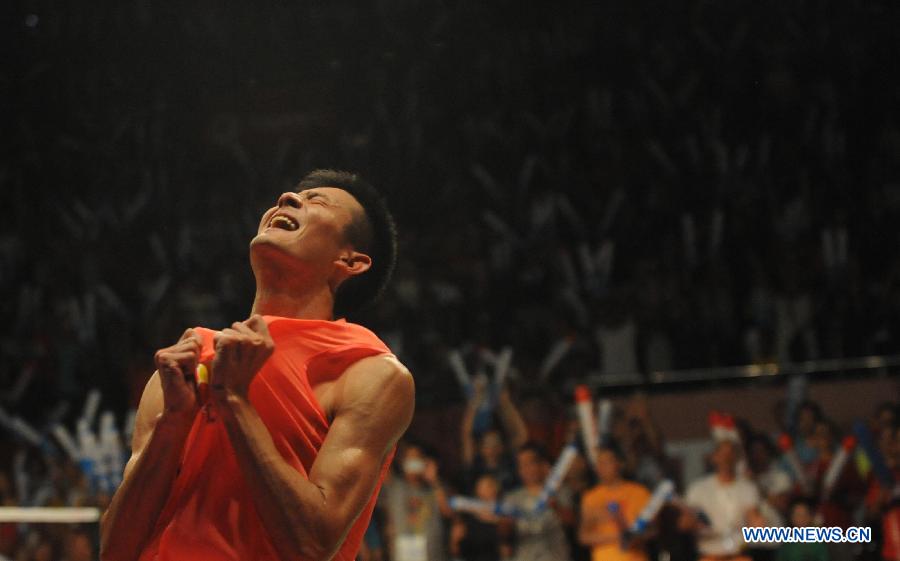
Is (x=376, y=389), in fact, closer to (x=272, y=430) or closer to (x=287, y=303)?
(x=272, y=430)

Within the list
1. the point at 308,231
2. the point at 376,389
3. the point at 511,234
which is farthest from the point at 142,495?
the point at 511,234

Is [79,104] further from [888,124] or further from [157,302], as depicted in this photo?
[888,124]

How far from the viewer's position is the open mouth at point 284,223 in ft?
7.05

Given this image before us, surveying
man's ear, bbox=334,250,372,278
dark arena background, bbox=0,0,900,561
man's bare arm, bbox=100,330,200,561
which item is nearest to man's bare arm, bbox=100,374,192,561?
man's bare arm, bbox=100,330,200,561

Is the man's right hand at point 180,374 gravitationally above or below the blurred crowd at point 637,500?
above

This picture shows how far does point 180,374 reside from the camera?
177 centimetres

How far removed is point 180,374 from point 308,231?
46 centimetres

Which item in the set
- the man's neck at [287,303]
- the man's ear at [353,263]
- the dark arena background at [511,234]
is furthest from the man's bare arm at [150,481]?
the dark arena background at [511,234]

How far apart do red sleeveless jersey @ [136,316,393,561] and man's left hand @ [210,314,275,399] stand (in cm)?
13

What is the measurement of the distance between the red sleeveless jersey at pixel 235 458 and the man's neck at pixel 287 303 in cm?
9

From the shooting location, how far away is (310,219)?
2158 mm

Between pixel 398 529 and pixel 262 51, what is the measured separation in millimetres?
6958

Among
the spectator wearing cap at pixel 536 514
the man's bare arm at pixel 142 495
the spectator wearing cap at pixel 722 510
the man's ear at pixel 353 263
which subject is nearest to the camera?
the man's bare arm at pixel 142 495

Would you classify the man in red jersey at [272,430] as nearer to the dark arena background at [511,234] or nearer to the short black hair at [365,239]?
the short black hair at [365,239]
